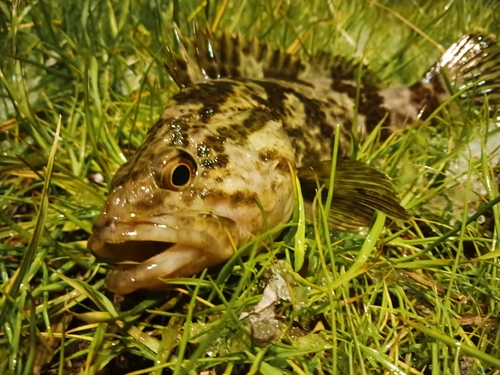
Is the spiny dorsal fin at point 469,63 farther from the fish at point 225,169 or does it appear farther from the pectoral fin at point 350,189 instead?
the pectoral fin at point 350,189

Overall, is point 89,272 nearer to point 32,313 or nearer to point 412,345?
point 32,313

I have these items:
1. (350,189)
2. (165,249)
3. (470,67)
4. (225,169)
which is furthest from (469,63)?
(165,249)

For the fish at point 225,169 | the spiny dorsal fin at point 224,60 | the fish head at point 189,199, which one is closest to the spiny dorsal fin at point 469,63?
the fish at point 225,169

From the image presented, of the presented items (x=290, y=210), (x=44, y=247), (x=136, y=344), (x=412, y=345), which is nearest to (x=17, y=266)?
(x=44, y=247)

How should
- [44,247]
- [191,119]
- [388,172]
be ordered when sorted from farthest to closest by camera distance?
[388,172]
[44,247]
[191,119]

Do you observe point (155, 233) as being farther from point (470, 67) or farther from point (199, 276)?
point (470, 67)
